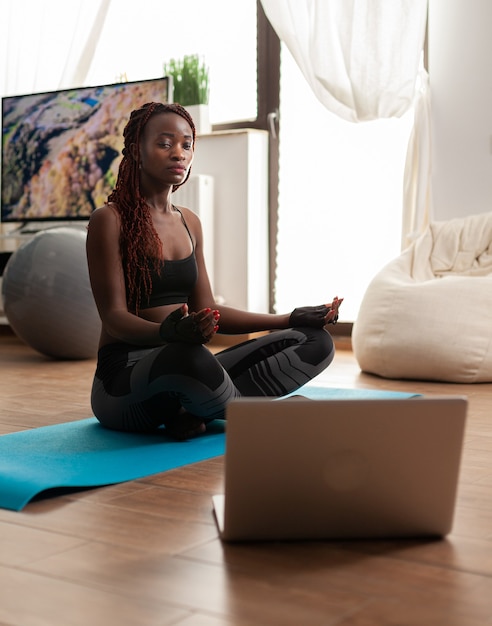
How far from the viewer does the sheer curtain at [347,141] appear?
419 centimetres

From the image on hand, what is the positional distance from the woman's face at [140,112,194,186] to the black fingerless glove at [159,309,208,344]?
441 millimetres

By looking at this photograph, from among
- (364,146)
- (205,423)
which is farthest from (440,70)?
(205,423)

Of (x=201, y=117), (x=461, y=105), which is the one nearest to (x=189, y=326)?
(x=461, y=105)

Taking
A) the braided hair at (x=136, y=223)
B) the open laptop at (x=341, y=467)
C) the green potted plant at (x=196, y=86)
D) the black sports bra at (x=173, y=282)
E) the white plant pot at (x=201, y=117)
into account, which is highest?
A: the green potted plant at (x=196, y=86)

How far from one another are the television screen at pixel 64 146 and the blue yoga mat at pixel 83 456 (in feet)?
8.24

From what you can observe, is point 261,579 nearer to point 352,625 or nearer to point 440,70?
Answer: point 352,625

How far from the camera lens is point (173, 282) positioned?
2289mm

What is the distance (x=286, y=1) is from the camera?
175 inches

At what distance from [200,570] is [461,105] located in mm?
3443

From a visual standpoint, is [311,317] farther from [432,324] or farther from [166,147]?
[432,324]

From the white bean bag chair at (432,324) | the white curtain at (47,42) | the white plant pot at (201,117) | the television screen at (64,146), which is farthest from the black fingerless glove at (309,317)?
the white curtain at (47,42)

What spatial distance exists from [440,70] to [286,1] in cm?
83

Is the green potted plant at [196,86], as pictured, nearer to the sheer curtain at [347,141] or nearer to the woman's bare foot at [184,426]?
the sheer curtain at [347,141]

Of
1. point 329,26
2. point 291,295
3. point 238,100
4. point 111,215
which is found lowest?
point 291,295
